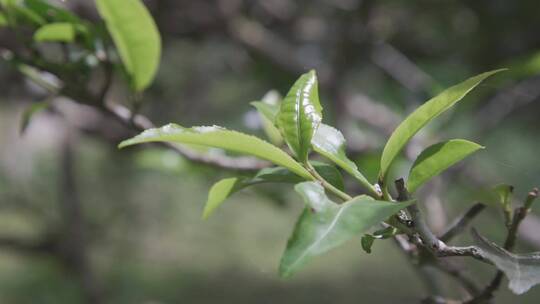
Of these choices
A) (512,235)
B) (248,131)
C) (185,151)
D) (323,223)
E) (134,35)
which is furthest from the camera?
(248,131)

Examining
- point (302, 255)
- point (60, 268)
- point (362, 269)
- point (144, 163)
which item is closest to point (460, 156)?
point (302, 255)

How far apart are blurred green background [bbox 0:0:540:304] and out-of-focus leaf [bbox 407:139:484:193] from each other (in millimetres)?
265

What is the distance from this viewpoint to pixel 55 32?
562 mm

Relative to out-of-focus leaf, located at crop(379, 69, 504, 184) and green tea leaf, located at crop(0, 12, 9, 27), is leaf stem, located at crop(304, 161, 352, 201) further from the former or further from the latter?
green tea leaf, located at crop(0, 12, 9, 27)

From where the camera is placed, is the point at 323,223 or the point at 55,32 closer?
the point at 323,223

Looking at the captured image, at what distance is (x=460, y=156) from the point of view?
15.1 inches

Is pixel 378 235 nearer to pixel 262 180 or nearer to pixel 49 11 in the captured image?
pixel 262 180

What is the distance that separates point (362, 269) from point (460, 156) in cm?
184

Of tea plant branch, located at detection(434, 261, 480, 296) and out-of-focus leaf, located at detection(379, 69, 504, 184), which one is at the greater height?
out-of-focus leaf, located at detection(379, 69, 504, 184)

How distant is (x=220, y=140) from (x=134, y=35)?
222 mm

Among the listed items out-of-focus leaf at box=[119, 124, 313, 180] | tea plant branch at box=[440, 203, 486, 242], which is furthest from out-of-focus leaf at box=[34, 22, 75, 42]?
tea plant branch at box=[440, 203, 486, 242]

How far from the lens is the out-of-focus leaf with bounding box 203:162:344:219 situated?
0.39 metres

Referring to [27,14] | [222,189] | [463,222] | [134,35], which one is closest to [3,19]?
[27,14]

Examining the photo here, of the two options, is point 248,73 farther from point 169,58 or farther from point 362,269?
point 362,269
